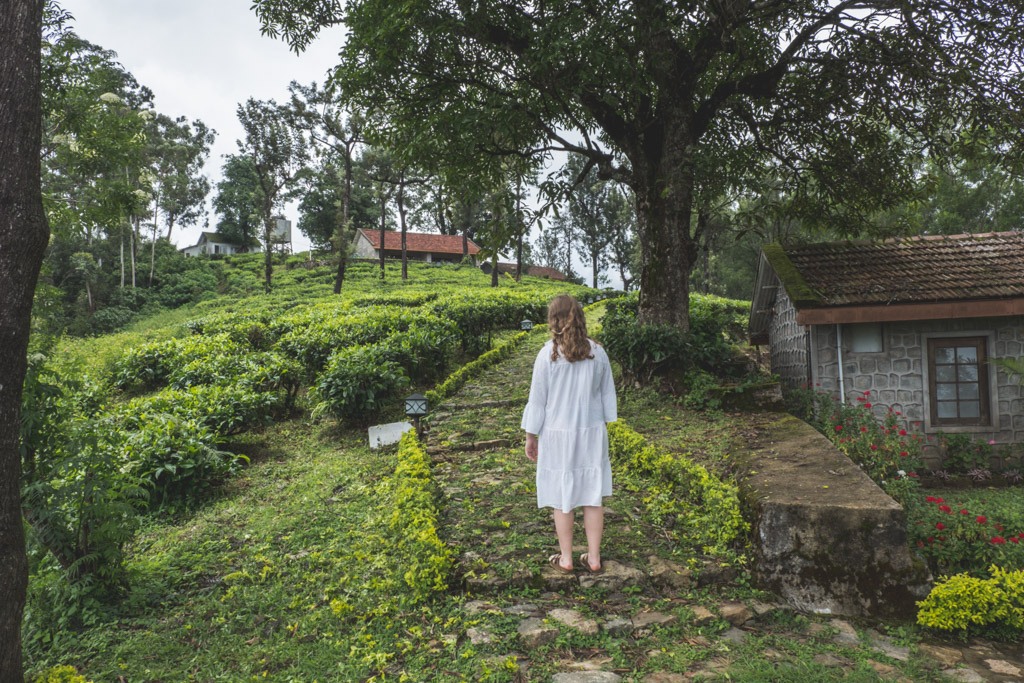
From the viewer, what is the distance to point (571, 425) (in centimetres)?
427

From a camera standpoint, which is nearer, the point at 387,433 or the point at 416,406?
the point at 416,406

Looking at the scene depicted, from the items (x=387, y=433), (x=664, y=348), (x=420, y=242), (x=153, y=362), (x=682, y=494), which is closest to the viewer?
(x=682, y=494)

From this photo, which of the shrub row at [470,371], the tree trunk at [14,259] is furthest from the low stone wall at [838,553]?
the shrub row at [470,371]

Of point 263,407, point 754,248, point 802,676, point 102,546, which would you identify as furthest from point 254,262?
point 802,676

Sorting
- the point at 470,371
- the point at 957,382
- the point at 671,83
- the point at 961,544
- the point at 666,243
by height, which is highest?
the point at 671,83

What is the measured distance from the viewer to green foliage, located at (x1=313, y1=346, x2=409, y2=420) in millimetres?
8867

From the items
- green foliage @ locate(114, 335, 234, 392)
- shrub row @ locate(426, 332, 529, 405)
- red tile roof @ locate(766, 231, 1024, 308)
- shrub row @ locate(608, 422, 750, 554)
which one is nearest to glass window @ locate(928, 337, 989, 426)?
red tile roof @ locate(766, 231, 1024, 308)

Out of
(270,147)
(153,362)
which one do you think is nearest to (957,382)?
(153,362)

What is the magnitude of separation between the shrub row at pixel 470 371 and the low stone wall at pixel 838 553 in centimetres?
646

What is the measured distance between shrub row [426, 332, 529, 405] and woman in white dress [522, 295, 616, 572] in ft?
19.1

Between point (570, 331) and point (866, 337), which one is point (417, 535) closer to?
point (570, 331)

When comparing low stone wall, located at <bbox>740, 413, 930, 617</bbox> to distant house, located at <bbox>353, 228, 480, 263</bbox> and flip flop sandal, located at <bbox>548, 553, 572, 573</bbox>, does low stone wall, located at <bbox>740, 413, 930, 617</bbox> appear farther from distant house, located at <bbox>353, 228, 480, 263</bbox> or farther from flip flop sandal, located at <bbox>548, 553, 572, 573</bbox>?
distant house, located at <bbox>353, 228, 480, 263</bbox>

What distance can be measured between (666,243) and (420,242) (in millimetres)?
43361

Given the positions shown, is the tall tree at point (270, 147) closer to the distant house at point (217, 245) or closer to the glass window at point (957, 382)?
the distant house at point (217, 245)
